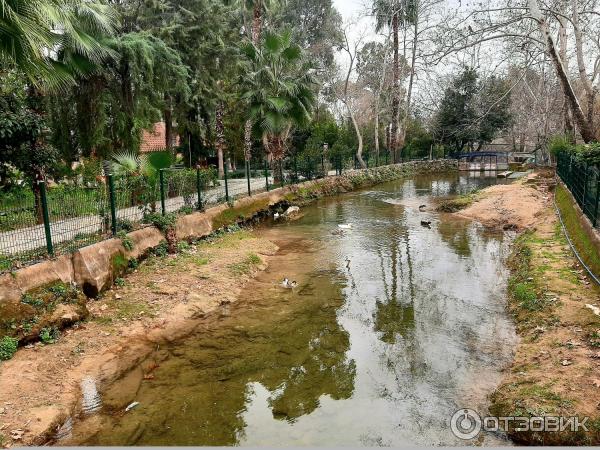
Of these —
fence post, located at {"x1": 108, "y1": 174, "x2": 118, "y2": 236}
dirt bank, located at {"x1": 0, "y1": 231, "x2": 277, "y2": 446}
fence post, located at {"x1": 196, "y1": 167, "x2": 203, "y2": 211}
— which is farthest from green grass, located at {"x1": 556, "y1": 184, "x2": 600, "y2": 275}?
fence post, located at {"x1": 196, "y1": 167, "x2": 203, "y2": 211}

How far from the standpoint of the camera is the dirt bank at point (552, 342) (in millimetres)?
4992

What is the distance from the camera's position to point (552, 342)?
652 centimetres

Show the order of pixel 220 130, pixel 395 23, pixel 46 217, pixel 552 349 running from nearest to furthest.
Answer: pixel 552 349, pixel 46 217, pixel 220 130, pixel 395 23

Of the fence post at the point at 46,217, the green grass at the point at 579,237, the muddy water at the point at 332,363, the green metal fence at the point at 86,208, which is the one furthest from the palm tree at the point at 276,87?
the fence post at the point at 46,217

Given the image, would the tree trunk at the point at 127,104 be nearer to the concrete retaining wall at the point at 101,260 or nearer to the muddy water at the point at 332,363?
the concrete retaining wall at the point at 101,260

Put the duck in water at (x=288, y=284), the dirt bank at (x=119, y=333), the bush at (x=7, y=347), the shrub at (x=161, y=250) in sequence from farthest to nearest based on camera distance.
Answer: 1. the shrub at (x=161, y=250)
2. the duck in water at (x=288, y=284)
3. the bush at (x=7, y=347)
4. the dirt bank at (x=119, y=333)

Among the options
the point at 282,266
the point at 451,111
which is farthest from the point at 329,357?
the point at 451,111

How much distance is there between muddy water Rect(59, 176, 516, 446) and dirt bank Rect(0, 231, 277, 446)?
34 centimetres

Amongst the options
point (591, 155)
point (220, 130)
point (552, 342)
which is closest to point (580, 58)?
point (591, 155)

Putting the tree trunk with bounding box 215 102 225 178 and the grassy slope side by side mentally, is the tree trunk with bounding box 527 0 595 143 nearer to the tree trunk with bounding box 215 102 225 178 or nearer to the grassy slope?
Result: the grassy slope

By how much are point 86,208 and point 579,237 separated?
10689mm

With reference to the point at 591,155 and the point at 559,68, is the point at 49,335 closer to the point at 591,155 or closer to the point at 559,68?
the point at 591,155

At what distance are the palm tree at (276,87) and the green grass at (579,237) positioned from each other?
11124 mm

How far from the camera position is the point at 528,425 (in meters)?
4.96
